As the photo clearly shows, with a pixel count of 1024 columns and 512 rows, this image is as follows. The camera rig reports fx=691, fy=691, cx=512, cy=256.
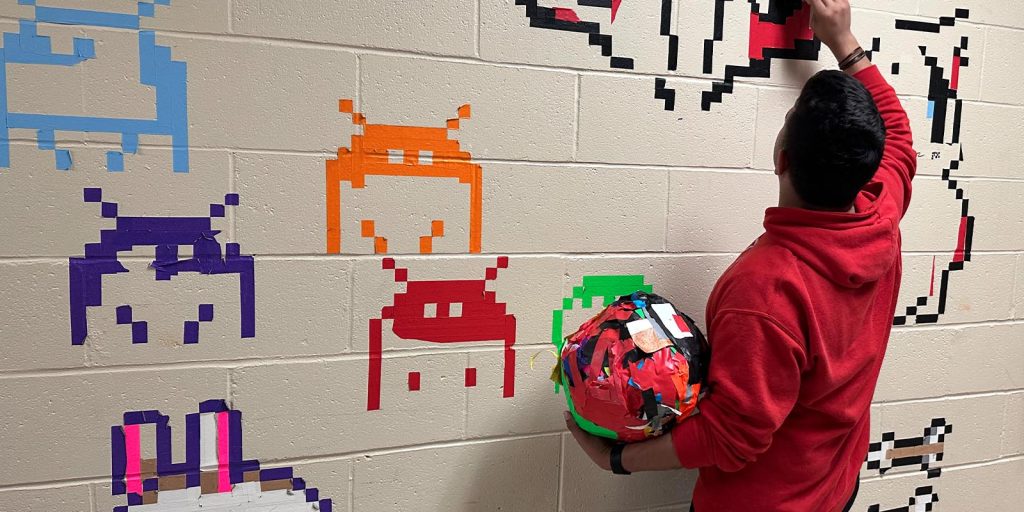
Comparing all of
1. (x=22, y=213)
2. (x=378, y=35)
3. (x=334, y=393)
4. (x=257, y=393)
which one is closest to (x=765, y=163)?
(x=378, y=35)

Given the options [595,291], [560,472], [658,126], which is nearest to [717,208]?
[658,126]

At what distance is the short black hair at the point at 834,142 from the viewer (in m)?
1.15

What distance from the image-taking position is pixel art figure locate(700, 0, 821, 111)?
159cm

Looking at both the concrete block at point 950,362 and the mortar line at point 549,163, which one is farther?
the concrete block at point 950,362

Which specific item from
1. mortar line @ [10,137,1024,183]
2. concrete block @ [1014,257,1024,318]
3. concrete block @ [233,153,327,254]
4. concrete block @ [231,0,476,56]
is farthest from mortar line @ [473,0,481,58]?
concrete block @ [1014,257,1024,318]

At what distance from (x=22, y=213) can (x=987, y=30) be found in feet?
7.39

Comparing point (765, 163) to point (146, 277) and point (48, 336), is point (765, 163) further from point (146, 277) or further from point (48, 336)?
point (48, 336)

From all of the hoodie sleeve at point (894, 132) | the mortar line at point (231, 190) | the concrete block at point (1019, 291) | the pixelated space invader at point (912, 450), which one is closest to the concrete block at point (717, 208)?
the hoodie sleeve at point (894, 132)

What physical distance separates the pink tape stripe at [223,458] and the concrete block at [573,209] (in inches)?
24.9

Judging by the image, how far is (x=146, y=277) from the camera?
50.8 inches

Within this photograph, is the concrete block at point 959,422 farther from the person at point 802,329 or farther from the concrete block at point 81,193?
the concrete block at point 81,193

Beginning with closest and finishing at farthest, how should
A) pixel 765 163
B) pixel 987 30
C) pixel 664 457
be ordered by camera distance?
pixel 664 457, pixel 765 163, pixel 987 30

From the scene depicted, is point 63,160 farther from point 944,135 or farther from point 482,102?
point 944,135

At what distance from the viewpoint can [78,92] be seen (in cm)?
123
